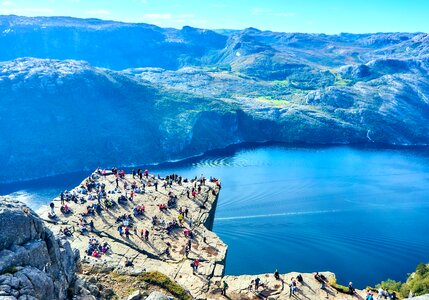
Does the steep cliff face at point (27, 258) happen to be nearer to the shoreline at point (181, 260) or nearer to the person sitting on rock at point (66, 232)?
A: the shoreline at point (181, 260)

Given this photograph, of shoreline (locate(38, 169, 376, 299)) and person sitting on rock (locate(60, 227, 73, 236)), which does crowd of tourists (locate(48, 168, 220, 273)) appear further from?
shoreline (locate(38, 169, 376, 299))

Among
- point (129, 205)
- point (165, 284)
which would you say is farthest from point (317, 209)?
point (165, 284)

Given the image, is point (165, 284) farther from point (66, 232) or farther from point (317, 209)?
point (317, 209)

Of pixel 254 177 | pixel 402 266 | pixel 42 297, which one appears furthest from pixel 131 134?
pixel 42 297

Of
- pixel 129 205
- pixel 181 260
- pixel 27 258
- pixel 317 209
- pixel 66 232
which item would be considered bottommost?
pixel 317 209

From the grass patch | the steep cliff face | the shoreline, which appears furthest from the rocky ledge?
the steep cliff face

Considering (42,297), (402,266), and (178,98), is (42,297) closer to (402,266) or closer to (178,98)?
(402,266)
